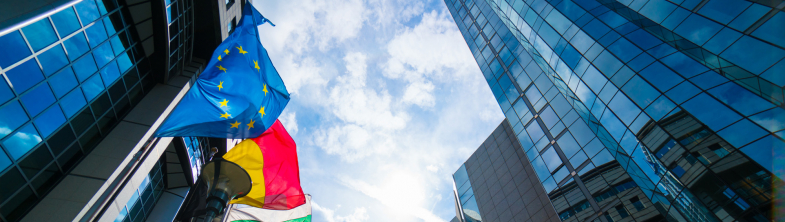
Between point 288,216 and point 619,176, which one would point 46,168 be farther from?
point 619,176

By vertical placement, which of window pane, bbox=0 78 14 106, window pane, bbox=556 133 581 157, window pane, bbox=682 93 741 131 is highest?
window pane, bbox=556 133 581 157

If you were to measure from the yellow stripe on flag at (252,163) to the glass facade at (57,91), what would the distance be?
5.29 meters

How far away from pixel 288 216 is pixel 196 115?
43.1 ft

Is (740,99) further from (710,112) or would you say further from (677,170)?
(677,170)

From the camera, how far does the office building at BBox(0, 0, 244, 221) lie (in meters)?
8.74

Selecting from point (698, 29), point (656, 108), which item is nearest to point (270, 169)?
point (656, 108)

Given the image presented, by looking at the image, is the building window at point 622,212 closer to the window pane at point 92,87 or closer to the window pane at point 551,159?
the window pane at point 551,159

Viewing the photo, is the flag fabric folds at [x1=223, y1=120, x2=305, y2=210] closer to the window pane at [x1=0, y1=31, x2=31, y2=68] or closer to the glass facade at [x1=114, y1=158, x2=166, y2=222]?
the window pane at [x1=0, y1=31, x2=31, y2=68]

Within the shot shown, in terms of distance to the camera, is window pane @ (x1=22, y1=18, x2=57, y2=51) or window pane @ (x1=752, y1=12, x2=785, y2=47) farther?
window pane @ (x1=752, y1=12, x2=785, y2=47)

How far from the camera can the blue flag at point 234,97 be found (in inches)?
359

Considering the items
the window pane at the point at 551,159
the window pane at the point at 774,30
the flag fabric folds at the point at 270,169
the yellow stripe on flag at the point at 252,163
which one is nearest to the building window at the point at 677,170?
the window pane at the point at 774,30

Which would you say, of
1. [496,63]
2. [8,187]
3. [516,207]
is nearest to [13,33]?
[8,187]

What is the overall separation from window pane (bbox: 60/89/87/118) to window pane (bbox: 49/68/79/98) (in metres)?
0.24

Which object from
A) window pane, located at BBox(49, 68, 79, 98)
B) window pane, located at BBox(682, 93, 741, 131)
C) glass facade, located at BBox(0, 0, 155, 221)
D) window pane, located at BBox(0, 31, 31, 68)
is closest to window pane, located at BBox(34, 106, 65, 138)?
glass facade, located at BBox(0, 0, 155, 221)
